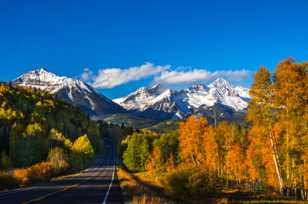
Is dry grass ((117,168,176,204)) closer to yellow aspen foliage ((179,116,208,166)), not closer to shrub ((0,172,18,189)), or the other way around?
shrub ((0,172,18,189))

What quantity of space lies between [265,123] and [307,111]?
7.24m

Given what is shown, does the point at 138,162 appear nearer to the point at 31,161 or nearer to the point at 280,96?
the point at 31,161

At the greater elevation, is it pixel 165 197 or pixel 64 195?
pixel 64 195

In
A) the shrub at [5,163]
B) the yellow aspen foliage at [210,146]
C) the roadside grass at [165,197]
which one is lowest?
the roadside grass at [165,197]

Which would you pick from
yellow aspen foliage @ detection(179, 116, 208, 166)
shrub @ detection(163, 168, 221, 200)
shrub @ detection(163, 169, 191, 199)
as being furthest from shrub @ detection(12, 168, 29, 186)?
yellow aspen foliage @ detection(179, 116, 208, 166)

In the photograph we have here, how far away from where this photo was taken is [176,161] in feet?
328

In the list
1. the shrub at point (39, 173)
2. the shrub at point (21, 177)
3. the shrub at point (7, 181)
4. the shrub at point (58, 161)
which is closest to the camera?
the shrub at point (7, 181)

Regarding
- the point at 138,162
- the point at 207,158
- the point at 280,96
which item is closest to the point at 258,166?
the point at 207,158

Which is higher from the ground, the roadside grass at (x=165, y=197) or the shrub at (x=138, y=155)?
the shrub at (x=138, y=155)

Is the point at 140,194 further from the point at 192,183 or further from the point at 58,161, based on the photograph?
the point at 58,161

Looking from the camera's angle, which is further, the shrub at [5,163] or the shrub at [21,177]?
the shrub at [5,163]

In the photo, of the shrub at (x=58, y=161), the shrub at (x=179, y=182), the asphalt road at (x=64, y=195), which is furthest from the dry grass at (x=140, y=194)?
the shrub at (x=58, y=161)

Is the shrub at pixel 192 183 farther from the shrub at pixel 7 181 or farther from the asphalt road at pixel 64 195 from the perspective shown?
the shrub at pixel 7 181

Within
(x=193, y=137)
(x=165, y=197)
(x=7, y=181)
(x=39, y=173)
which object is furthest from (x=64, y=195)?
(x=193, y=137)
